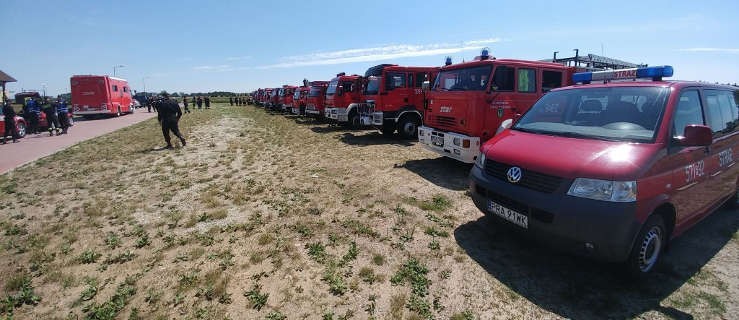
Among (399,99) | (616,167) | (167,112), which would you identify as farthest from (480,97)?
(167,112)

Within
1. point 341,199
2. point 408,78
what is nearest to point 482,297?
point 341,199

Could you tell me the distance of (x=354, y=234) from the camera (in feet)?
14.4

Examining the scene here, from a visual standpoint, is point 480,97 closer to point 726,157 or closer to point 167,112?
point 726,157

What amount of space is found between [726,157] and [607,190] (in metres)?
2.83

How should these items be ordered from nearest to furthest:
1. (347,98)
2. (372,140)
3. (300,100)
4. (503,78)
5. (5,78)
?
(503,78) → (372,140) → (347,98) → (300,100) → (5,78)

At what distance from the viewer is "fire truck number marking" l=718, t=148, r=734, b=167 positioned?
4.05 meters

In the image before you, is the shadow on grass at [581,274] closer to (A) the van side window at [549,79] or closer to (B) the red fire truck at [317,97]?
(A) the van side window at [549,79]

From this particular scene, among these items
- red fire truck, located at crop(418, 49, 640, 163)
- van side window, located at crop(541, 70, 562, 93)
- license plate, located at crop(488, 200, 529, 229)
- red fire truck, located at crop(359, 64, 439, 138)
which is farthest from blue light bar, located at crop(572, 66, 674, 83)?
red fire truck, located at crop(359, 64, 439, 138)

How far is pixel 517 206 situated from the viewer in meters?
3.32

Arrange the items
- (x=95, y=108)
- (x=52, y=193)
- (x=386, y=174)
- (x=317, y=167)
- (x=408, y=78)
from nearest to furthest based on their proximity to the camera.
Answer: (x=52, y=193), (x=386, y=174), (x=317, y=167), (x=408, y=78), (x=95, y=108)

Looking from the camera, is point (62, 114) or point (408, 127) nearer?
point (408, 127)

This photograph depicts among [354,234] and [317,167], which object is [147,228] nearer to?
[354,234]

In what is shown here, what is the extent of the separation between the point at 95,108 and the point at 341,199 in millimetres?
27936

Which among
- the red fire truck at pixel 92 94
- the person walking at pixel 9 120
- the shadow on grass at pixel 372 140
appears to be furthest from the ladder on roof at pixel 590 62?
the red fire truck at pixel 92 94
